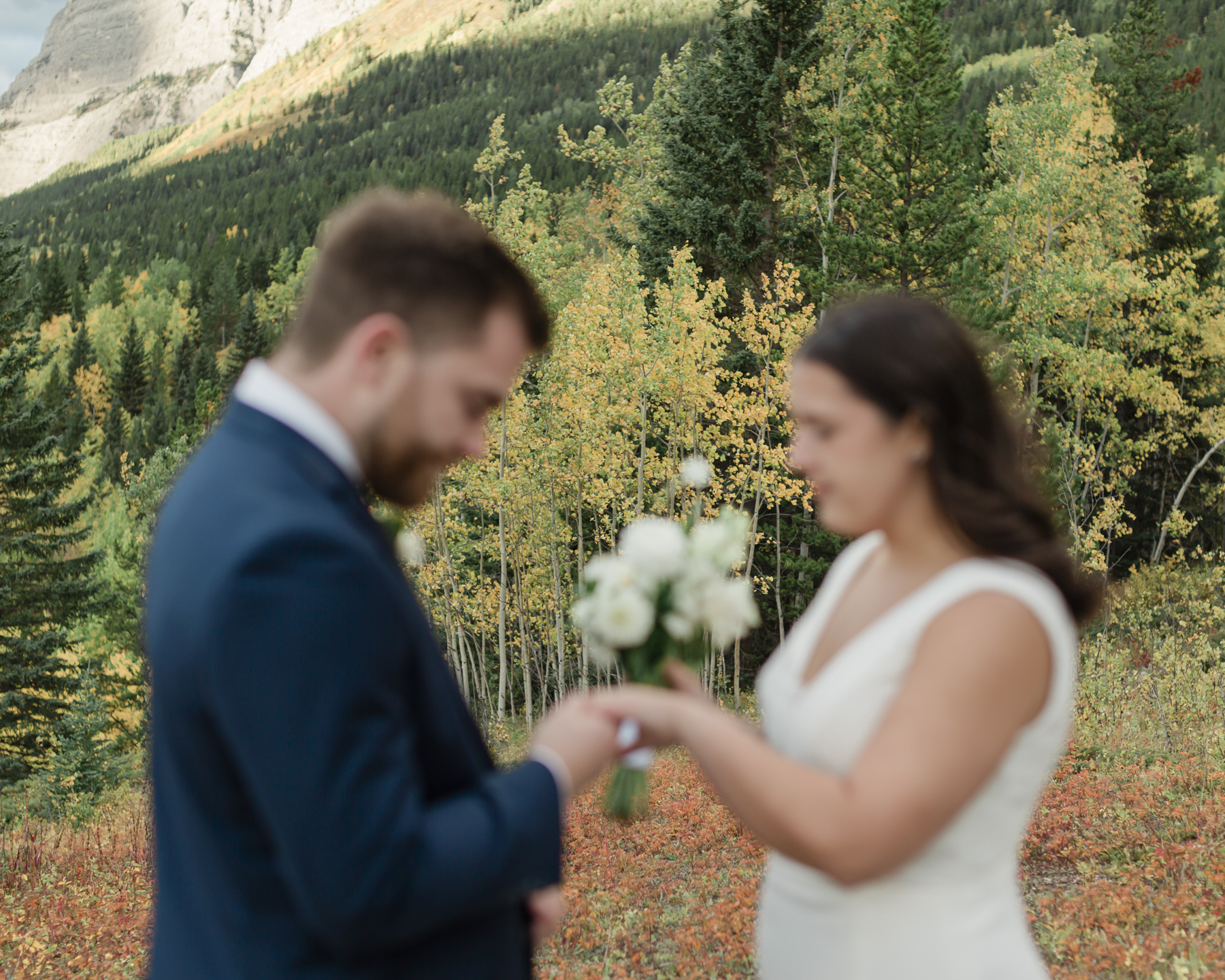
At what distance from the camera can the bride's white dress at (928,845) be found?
5.32 ft

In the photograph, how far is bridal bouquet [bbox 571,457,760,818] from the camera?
67.6 inches

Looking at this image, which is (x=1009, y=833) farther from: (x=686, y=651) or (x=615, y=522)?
(x=615, y=522)

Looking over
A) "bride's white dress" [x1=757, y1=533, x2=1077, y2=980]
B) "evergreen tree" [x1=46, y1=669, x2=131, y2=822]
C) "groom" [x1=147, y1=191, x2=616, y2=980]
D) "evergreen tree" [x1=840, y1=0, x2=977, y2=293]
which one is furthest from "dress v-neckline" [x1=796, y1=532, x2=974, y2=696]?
"evergreen tree" [x1=840, y1=0, x2=977, y2=293]

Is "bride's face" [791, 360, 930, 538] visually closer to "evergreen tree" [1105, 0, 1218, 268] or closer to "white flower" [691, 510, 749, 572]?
"white flower" [691, 510, 749, 572]

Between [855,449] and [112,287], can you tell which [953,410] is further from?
[112,287]

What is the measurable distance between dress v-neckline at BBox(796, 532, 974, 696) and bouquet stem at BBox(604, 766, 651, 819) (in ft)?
1.16

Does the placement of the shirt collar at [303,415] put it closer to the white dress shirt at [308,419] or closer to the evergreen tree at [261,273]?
the white dress shirt at [308,419]

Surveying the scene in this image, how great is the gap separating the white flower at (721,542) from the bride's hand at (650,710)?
0.94ft

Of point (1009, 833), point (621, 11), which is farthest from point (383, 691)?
point (621, 11)

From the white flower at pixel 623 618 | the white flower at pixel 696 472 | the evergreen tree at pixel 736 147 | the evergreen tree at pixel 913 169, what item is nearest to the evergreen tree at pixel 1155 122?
the evergreen tree at pixel 913 169

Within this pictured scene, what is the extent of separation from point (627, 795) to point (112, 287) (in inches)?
3671

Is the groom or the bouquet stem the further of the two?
the bouquet stem

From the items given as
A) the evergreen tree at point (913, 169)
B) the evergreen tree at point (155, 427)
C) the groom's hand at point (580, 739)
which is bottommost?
the evergreen tree at point (155, 427)

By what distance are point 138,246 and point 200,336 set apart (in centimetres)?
2951
